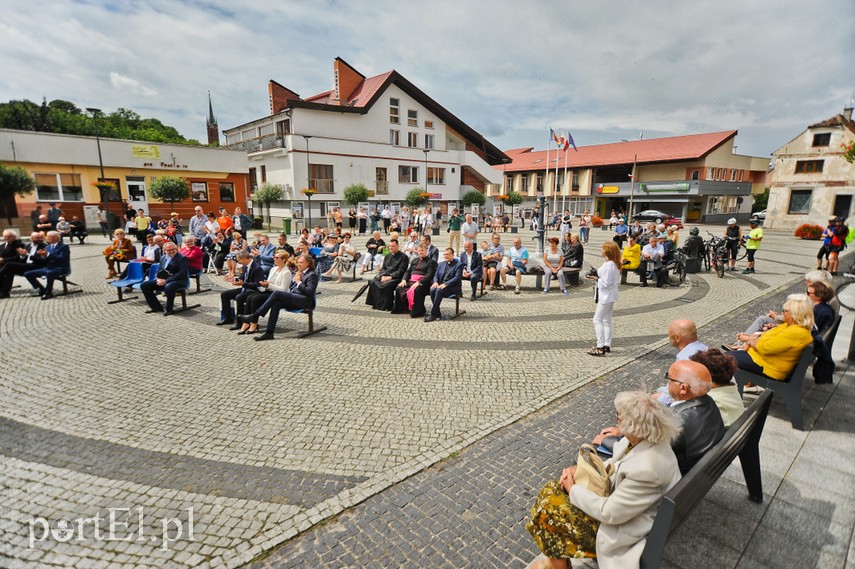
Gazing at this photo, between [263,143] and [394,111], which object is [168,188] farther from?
[394,111]

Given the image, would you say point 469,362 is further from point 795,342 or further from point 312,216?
point 312,216

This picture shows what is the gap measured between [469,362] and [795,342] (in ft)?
12.7

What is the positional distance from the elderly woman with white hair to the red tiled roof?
5095 centimetres

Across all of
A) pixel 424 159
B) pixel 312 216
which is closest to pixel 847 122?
pixel 424 159

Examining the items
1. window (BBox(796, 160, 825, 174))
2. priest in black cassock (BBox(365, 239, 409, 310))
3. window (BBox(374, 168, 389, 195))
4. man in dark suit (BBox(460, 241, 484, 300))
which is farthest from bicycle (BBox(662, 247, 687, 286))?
window (BBox(796, 160, 825, 174))

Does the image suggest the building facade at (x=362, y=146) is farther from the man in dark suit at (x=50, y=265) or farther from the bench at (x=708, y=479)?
the bench at (x=708, y=479)

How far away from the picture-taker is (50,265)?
425 inches

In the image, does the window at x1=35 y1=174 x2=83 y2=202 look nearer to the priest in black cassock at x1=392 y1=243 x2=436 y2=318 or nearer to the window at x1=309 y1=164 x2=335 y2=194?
the window at x1=309 y1=164 x2=335 y2=194

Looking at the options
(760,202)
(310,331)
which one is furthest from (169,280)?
(760,202)

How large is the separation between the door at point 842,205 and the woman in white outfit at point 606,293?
37.7m

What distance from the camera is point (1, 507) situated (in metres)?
3.47

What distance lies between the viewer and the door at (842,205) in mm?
32125

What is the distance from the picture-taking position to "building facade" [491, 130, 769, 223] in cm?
4569

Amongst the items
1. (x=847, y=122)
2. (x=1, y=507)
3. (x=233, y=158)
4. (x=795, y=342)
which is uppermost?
(x=847, y=122)
